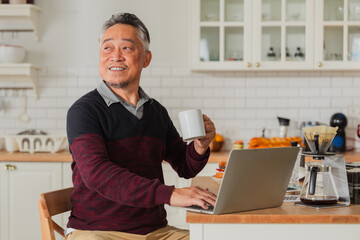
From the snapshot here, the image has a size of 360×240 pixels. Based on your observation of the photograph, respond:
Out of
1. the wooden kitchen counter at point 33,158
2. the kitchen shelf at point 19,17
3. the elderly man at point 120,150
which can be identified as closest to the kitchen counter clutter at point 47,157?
the wooden kitchen counter at point 33,158

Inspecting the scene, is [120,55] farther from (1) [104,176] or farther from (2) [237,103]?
(2) [237,103]

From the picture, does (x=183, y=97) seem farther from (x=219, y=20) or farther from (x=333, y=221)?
(x=333, y=221)

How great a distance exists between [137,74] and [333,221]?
940mm

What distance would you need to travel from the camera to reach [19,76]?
4.72 m

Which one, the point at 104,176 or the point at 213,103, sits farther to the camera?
the point at 213,103

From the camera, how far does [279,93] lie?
4742 mm

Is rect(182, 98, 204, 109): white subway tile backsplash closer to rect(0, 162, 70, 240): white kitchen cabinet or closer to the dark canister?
rect(0, 162, 70, 240): white kitchen cabinet

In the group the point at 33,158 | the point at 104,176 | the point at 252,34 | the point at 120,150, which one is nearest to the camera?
the point at 104,176

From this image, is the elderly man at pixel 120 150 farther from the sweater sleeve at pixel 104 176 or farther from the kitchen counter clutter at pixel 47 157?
the kitchen counter clutter at pixel 47 157

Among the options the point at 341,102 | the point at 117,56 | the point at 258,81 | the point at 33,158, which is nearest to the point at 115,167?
the point at 117,56

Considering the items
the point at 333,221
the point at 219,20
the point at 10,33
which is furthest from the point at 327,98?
the point at 333,221

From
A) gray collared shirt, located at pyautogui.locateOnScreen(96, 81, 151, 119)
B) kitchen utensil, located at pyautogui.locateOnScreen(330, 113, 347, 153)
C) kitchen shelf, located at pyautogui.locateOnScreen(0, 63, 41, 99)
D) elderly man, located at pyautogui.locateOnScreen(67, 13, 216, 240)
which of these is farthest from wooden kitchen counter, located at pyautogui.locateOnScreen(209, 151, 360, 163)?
gray collared shirt, located at pyautogui.locateOnScreen(96, 81, 151, 119)

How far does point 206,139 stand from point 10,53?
2841 mm

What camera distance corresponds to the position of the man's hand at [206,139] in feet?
6.77
